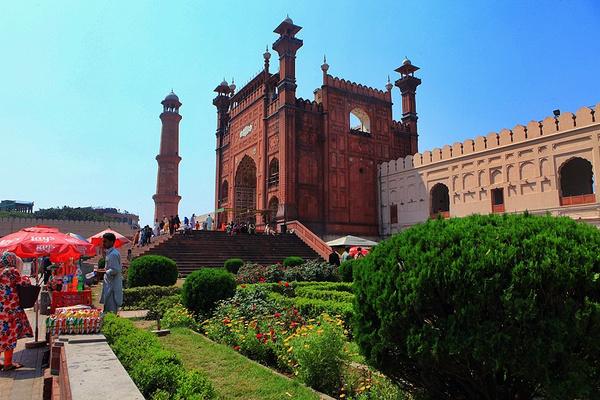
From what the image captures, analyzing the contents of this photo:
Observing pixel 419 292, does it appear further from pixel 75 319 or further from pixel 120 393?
pixel 75 319

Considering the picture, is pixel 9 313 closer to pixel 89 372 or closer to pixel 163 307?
pixel 89 372

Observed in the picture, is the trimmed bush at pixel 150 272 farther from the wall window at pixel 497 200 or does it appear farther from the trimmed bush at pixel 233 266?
the wall window at pixel 497 200

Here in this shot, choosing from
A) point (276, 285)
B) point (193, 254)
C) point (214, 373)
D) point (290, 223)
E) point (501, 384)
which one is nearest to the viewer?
point (501, 384)

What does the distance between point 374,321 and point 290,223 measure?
2329 centimetres

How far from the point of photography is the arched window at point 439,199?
27156 mm

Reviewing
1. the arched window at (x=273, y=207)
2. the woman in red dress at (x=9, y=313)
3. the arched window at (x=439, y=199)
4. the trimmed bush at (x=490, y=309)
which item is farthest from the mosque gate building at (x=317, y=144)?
the trimmed bush at (x=490, y=309)

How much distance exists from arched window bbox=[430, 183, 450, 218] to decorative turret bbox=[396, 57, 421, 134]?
7.36 m

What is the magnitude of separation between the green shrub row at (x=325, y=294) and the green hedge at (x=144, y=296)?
376 cm

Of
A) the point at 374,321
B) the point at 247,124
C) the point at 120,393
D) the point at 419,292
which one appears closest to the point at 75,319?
the point at 120,393

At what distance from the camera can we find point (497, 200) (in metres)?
23.4

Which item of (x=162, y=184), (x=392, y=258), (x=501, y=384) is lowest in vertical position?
(x=501, y=384)

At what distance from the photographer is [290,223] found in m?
26.8

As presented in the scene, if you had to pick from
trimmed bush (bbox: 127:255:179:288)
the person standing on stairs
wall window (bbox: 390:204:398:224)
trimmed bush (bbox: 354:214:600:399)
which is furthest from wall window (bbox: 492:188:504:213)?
trimmed bush (bbox: 354:214:600:399)

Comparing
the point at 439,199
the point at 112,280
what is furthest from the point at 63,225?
the point at 112,280
